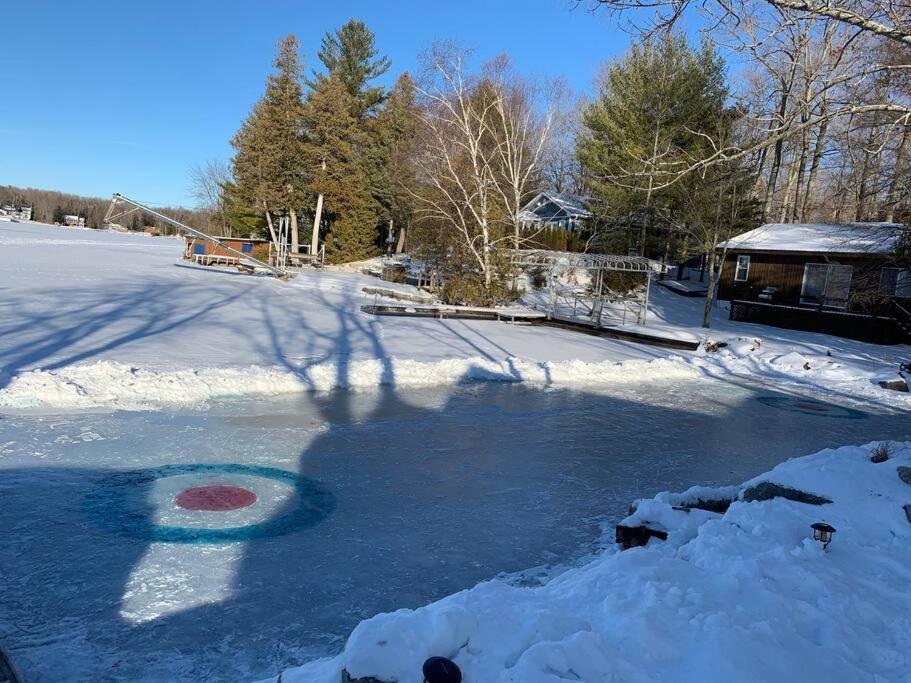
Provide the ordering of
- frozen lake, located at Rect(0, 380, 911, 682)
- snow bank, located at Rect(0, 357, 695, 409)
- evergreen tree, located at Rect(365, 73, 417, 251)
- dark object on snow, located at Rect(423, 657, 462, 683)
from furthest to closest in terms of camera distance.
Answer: evergreen tree, located at Rect(365, 73, 417, 251) < snow bank, located at Rect(0, 357, 695, 409) < frozen lake, located at Rect(0, 380, 911, 682) < dark object on snow, located at Rect(423, 657, 462, 683)

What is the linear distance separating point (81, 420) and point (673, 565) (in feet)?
21.7

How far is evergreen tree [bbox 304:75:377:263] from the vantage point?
3512 cm

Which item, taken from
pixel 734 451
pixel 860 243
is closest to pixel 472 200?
pixel 860 243

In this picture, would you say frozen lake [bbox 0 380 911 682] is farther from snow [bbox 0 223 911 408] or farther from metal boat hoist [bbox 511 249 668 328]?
metal boat hoist [bbox 511 249 668 328]

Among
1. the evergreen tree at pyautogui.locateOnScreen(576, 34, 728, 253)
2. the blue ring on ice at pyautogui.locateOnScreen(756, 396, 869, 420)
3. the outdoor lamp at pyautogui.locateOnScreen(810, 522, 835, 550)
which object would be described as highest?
the evergreen tree at pyautogui.locateOnScreen(576, 34, 728, 253)

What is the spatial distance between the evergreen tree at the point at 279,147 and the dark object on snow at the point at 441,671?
35602 mm

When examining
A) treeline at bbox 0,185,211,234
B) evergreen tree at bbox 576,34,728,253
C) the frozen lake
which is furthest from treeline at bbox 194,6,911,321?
treeline at bbox 0,185,211,234

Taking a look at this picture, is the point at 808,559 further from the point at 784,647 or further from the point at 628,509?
the point at 628,509

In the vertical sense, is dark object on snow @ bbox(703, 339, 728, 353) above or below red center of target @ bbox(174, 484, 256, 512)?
above

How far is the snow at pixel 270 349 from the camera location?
8977mm

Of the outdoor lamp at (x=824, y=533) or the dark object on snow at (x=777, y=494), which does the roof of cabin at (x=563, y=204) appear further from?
the outdoor lamp at (x=824, y=533)

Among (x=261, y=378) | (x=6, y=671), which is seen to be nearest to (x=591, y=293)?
(x=261, y=378)

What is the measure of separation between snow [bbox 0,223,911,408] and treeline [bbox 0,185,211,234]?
8787 centimetres

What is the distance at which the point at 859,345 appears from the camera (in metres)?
20.3
